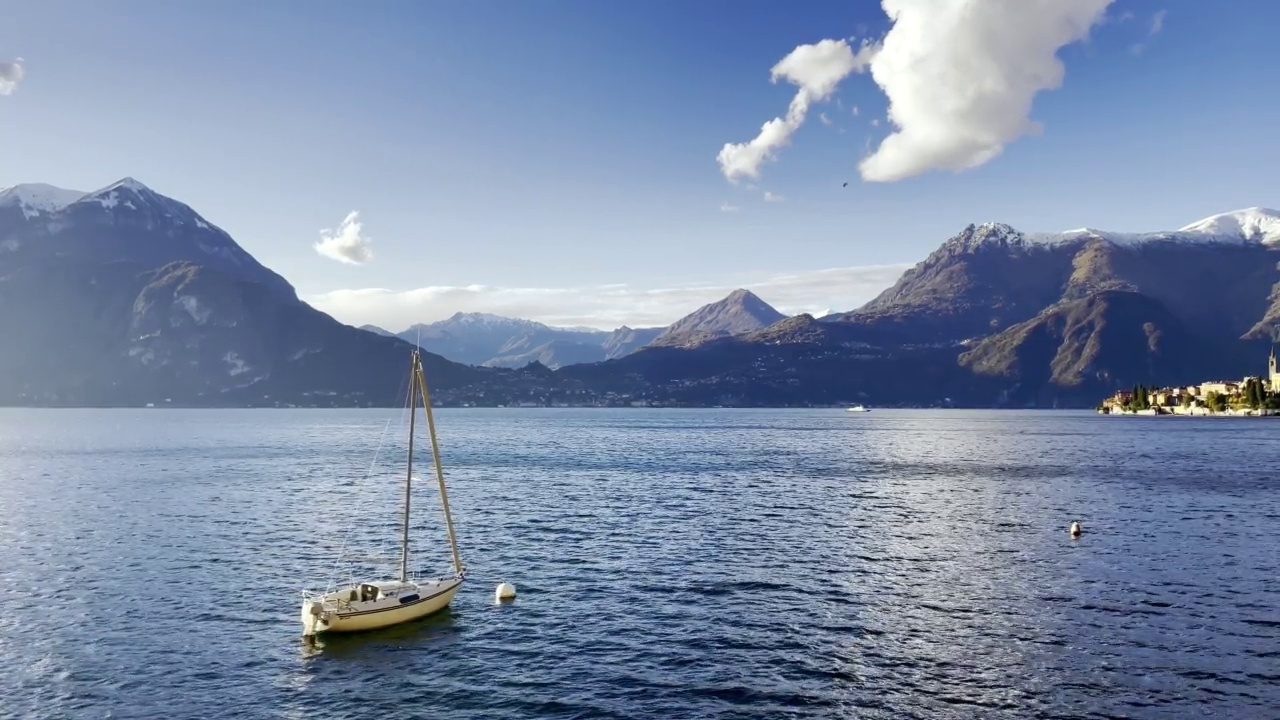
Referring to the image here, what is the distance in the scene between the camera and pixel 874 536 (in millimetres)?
74438

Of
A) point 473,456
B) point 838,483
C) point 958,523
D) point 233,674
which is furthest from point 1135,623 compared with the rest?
point 473,456

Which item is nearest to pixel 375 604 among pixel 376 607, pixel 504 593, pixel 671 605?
pixel 376 607

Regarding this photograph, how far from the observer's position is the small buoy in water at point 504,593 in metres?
52.8

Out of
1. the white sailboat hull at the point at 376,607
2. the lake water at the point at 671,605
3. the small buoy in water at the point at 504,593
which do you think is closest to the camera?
the lake water at the point at 671,605

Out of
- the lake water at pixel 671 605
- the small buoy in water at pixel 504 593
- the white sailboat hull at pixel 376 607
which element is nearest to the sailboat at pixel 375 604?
the white sailboat hull at pixel 376 607

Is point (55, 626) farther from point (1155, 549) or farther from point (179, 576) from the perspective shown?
point (1155, 549)

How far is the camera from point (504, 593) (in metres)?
53.0

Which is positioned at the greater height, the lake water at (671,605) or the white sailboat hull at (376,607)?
the white sailboat hull at (376,607)

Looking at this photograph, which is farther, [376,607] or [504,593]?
[504,593]

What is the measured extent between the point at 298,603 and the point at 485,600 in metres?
11.9

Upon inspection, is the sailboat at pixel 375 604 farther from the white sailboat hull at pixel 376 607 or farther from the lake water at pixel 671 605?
the lake water at pixel 671 605

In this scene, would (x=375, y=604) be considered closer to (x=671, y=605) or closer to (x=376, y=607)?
(x=376, y=607)

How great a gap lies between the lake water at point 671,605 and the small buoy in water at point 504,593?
146 centimetres

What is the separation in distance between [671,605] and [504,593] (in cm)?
1119
